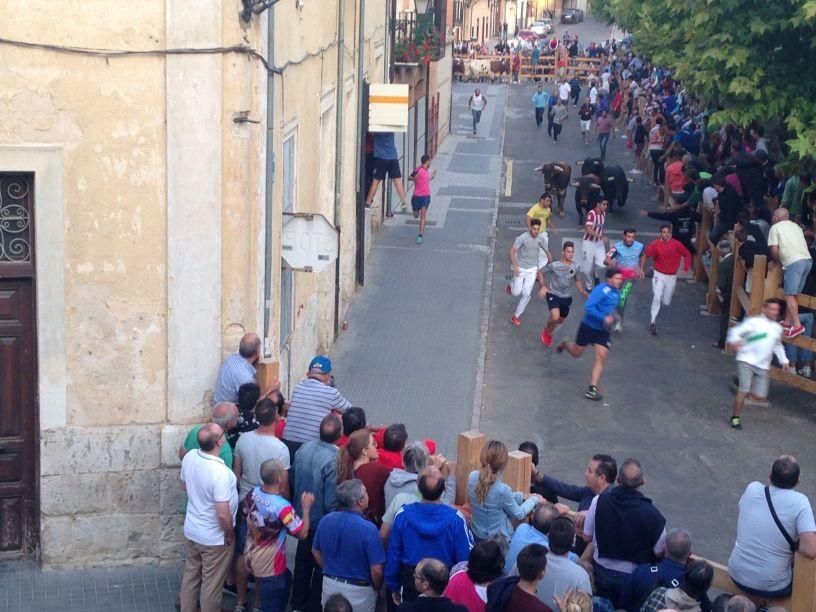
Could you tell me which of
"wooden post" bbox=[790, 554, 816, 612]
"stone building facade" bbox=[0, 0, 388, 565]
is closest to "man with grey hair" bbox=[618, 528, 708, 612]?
"wooden post" bbox=[790, 554, 816, 612]

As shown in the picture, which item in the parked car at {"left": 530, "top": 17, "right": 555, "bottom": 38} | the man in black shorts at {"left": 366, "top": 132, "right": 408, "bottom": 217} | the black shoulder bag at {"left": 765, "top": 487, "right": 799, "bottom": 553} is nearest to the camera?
the black shoulder bag at {"left": 765, "top": 487, "right": 799, "bottom": 553}

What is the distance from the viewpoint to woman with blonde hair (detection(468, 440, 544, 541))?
7875mm

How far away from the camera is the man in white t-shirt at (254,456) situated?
336 inches

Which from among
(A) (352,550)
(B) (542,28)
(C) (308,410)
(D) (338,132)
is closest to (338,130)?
(D) (338,132)

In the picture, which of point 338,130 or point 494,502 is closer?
point 494,502

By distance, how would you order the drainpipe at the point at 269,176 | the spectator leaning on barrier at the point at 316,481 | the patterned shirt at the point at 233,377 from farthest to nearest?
the drainpipe at the point at 269,176, the patterned shirt at the point at 233,377, the spectator leaning on barrier at the point at 316,481

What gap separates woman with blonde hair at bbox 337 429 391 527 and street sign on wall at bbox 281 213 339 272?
9.07 ft

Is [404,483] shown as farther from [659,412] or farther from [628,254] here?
[628,254]

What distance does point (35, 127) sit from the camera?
28.4 ft

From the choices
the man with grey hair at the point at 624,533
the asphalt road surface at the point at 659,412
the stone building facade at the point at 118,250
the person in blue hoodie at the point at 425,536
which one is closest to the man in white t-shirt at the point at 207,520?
the stone building facade at the point at 118,250

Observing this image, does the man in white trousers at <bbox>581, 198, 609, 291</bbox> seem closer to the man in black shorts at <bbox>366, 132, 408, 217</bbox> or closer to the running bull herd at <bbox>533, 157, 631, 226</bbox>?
the man in black shorts at <bbox>366, 132, 408, 217</bbox>

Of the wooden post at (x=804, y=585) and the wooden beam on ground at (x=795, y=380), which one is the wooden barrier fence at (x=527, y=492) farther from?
the wooden beam on ground at (x=795, y=380)

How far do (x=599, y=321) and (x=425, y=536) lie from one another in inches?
292

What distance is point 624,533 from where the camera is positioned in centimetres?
775
